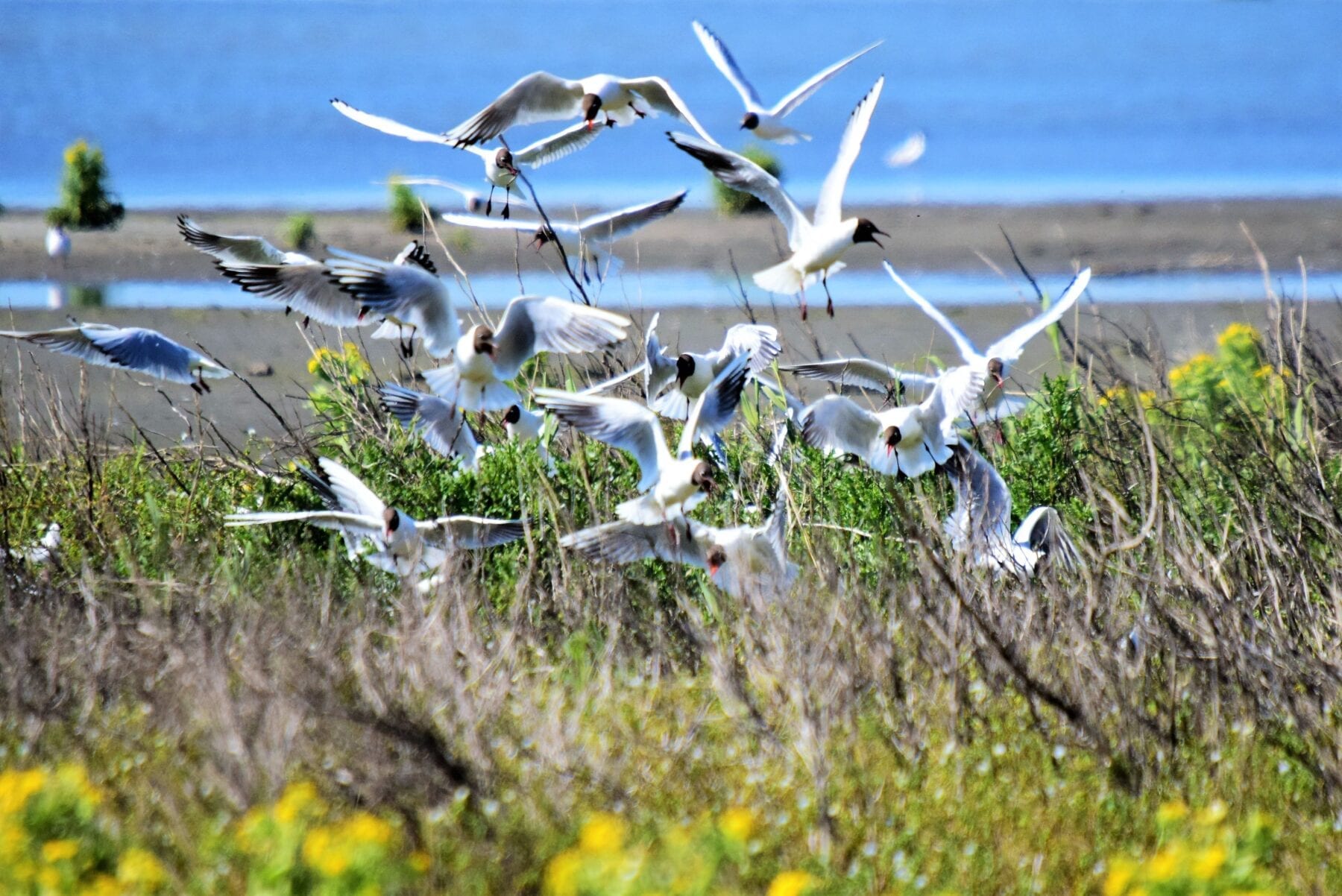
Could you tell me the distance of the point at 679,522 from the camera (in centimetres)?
405

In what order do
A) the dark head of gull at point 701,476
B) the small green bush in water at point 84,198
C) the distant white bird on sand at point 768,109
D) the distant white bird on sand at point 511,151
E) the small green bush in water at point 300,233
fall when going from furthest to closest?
the small green bush in water at point 84,198
the small green bush in water at point 300,233
the distant white bird on sand at point 511,151
the distant white bird on sand at point 768,109
the dark head of gull at point 701,476

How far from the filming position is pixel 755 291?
13039 mm

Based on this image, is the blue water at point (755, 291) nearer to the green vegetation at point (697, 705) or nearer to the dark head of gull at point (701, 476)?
the green vegetation at point (697, 705)

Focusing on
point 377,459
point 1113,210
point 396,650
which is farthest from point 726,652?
point 1113,210

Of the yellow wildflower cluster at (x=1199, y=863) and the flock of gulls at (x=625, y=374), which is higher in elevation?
the flock of gulls at (x=625, y=374)

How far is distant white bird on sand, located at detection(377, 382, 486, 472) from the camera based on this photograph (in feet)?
14.9

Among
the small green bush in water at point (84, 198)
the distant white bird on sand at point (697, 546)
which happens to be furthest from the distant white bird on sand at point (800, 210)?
the small green bush in water at point (84, 198)

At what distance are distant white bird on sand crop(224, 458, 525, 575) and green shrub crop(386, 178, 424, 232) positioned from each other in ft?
35.9

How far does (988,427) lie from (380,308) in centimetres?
240

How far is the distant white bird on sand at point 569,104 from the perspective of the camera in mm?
4479

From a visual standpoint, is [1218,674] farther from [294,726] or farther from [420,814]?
[294,726]

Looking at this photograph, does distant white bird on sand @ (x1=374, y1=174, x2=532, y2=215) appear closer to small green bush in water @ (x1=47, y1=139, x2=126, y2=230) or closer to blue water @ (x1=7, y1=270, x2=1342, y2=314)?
blue water @ (x1=7, y1=270, x2=1342, y2=314)

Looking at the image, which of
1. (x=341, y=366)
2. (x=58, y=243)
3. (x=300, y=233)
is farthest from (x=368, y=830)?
(x=58, y=243)

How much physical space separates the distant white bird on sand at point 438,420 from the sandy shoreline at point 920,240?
804cm
